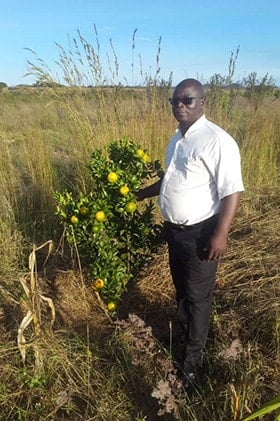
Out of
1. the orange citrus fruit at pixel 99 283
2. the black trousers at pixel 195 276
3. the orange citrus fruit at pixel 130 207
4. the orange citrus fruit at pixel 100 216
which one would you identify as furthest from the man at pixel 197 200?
the orange citrus fruit at pixel 99 283

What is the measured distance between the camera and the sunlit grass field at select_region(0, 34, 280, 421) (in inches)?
87.2

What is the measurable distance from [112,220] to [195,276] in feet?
2.30

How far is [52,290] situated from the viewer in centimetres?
341

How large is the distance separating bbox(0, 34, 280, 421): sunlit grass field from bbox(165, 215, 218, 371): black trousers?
125 millimetres

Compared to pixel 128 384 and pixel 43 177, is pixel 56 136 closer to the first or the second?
pixel 43 177

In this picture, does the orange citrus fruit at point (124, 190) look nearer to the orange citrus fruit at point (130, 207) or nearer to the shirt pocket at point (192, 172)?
the orange citrus fruit at point (130, 207)

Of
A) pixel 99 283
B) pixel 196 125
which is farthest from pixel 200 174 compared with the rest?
pixel 99 283

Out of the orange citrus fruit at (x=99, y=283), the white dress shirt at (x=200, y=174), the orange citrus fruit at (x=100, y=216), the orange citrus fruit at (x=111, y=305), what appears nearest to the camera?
the white dress shirt at (x=200, y=174)

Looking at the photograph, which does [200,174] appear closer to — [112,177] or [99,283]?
[112,177]

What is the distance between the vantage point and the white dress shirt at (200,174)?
216 cm

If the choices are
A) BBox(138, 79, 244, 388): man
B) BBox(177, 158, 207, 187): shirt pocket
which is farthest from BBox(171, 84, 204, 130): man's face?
BBox(177, 158, 207, 187): shirt pocket

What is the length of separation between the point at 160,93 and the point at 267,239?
238cm

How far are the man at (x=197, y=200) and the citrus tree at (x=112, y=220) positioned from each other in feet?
1.14

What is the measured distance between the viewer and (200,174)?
2.26 metres
